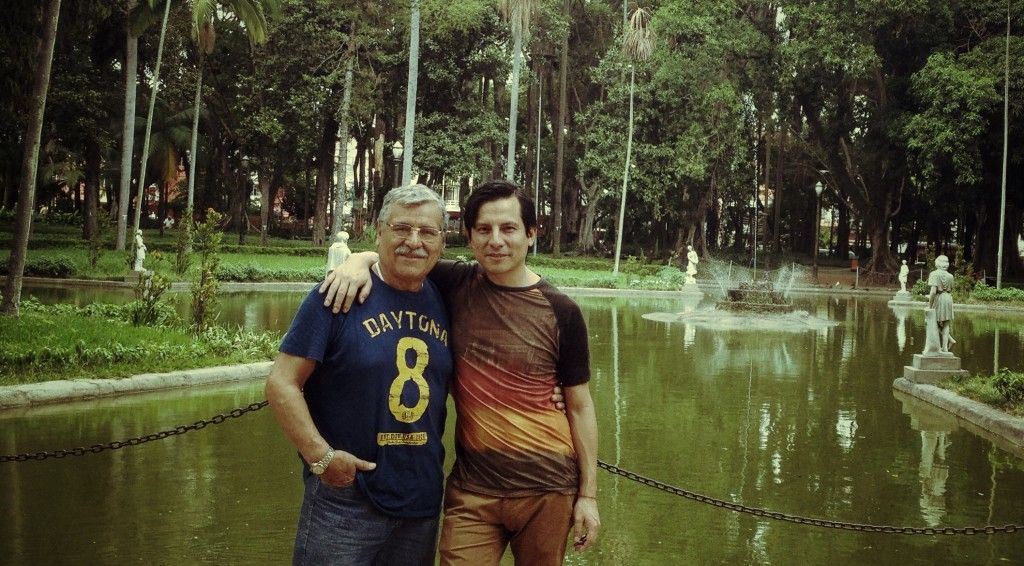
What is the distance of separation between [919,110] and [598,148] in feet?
47.0

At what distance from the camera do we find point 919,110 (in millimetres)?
43500

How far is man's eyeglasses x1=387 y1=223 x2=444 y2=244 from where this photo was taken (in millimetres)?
3652

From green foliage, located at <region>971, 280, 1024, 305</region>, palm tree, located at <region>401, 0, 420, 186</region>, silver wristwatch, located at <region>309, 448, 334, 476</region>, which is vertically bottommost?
green foliage, located at <region>971, 280, 1024, 305</region>

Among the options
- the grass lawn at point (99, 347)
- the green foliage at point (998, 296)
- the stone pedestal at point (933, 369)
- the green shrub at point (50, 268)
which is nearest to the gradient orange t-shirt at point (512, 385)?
the grass lawn at point (99, 347)

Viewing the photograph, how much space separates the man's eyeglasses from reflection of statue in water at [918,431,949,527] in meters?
4.88

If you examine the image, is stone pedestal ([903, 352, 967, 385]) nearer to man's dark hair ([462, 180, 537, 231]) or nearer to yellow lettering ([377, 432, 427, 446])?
man's dark hair ([462, 180, 537, 231])

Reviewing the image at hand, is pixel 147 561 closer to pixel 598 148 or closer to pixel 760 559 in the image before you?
pixel 760 559

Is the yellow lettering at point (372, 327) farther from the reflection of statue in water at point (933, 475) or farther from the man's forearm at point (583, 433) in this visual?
the reflection of statue in water at point (933, 475)

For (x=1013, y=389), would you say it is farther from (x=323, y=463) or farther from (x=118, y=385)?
(x=323, y=463)

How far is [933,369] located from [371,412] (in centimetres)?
1246

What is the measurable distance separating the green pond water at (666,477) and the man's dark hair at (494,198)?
2838mm

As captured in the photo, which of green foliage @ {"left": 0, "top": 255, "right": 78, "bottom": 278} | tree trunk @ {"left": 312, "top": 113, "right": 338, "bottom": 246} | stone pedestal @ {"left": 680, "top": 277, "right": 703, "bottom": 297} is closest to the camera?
green foliage @ {"left": 0, "top": 255, "right": 78, "bottom": 278}

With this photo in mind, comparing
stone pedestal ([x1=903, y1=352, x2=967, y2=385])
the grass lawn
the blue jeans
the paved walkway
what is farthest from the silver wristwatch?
stone pedestal ([x1=903, y1=352, x2=967, y2=385])

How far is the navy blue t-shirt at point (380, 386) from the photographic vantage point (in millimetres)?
3455
